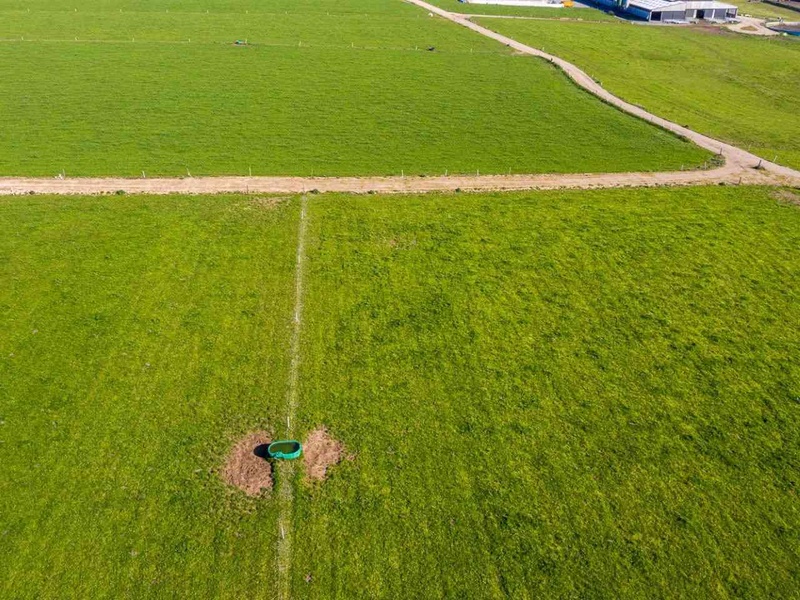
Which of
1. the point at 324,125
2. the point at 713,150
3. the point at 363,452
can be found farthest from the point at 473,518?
the point at 713,150

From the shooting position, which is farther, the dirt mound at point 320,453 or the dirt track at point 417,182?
the dirt track at point 417,182

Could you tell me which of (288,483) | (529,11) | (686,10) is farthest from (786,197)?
(529,11)

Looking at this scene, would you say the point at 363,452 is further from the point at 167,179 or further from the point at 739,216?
the point at 739,216

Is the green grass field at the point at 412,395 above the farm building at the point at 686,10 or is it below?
below

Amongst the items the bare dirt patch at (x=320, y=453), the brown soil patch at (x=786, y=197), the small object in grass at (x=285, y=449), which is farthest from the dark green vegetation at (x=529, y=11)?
the small object in grass at (x=285, y=449)

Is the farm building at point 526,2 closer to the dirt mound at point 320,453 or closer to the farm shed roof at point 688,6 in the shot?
the farm shed roof at point 688,6

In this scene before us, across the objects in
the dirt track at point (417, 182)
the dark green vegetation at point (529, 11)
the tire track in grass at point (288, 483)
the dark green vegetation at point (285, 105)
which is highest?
the dark green vegetation at point (529, 11)
